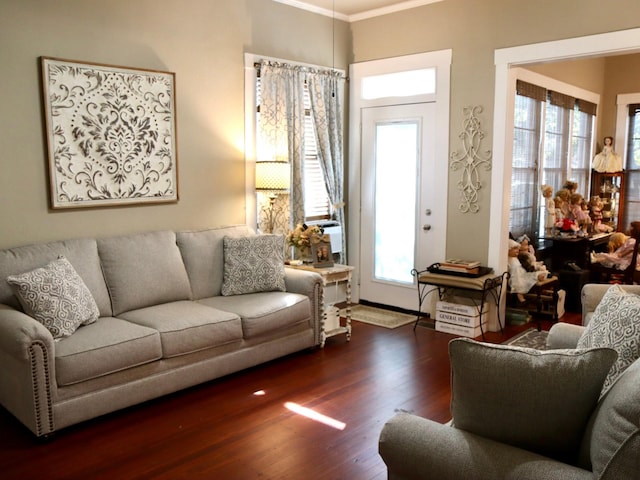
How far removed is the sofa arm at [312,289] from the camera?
4406mm

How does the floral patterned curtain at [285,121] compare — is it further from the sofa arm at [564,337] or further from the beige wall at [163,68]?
the sofa arm at [564,337]

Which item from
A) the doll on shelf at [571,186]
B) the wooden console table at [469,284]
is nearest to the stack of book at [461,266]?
the wooden console table at [469,284]

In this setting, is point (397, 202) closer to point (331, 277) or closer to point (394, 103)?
point (394, 103)

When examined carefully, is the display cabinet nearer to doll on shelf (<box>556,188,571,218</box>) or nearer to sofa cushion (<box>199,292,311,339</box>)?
doll on shelf (<box>556,188,571,218</box>)

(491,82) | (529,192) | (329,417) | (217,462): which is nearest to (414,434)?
(217,462)

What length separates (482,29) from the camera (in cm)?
486

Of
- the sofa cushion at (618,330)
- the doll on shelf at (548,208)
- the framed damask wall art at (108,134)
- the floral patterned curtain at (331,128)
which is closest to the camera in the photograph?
the sofa cushion at (618,330)

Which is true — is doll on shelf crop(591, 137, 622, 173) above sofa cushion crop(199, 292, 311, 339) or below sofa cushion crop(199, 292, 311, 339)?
above

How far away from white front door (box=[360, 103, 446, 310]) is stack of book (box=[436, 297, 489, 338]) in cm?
53

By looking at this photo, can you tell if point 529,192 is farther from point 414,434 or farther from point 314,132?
point 414,434

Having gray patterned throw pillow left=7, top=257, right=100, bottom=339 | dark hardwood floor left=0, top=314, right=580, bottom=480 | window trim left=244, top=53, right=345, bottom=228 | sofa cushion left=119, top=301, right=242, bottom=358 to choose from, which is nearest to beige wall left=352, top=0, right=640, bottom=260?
window trim left=244, top=53, right=345, bottom=228

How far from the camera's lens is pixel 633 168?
748 cm

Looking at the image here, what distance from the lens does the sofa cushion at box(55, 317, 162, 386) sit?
3.04 metres

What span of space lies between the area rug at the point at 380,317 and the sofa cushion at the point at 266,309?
112 cm
